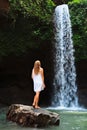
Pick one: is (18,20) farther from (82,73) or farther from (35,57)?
(82,73)

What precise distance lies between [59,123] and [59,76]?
38.1 ft

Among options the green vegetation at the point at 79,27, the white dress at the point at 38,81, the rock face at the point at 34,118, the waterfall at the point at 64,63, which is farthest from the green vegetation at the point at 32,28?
the rock face at the point at 34,118

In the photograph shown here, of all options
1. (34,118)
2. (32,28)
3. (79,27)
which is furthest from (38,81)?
(79,27)

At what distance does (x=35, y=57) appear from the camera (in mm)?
26062

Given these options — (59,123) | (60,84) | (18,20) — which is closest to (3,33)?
(18,20)

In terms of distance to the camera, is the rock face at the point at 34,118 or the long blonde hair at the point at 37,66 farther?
the long blonde hair at the point at 37,66

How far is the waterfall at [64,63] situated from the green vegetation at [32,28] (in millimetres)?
444

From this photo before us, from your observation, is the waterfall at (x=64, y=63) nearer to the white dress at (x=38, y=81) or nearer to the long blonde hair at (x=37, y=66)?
the white dress at (x=38, y=81)

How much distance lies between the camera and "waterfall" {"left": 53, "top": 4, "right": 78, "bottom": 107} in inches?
986

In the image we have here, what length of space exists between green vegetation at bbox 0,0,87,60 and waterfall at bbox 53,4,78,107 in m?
0.44

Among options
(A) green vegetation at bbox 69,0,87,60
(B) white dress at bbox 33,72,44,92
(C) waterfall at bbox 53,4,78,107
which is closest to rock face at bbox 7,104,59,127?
(B) white dress at bbox 33,72,44,92

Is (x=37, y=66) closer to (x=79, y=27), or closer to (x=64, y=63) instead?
(x=64, y=63)

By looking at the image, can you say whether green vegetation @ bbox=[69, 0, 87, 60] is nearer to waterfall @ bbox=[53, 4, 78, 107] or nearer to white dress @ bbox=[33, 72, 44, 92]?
waterfall @ bbox=[53, 4, 78, 107]

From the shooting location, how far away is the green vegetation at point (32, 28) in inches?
957
